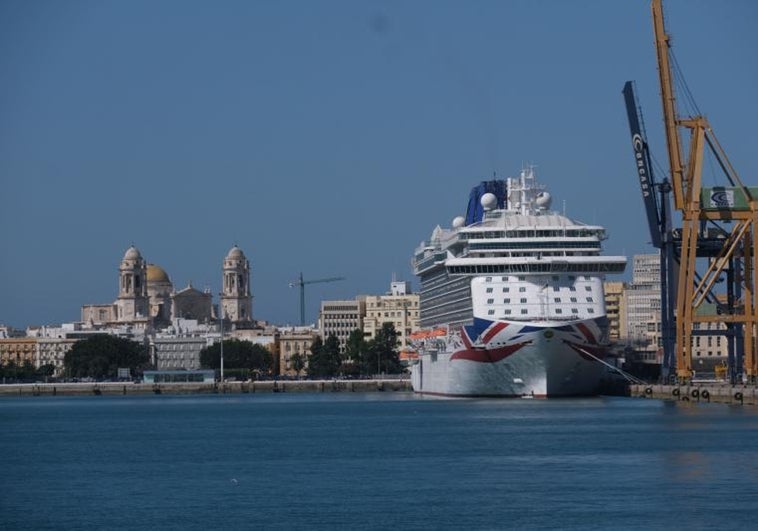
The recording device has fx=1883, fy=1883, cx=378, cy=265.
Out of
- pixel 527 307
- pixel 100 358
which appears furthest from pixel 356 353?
pixel 527 307

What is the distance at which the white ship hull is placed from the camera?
Result: 273 ft

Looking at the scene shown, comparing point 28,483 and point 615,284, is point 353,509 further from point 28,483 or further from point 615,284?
point 615,284

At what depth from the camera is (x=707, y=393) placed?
8438 centimetres

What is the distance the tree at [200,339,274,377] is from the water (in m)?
111

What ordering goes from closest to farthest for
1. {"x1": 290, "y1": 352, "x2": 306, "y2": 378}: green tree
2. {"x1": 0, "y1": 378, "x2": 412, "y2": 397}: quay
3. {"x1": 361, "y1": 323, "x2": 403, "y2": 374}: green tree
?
{"x1": 0, "y1": 378, "x2": 412, "y2": 397}: quay
{"x1": 361, "y1": 323, "x2": 403, "y2": 374}: green tree
{"x1": 290, "y1": 352, "x2": 306, "y2": 378}: green tree

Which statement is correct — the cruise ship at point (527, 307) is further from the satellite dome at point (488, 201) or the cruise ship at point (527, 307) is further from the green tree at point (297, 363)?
the green tree at point (297, 363)

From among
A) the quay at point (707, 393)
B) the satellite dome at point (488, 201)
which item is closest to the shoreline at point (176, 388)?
the satellite dome at point (488, 201)

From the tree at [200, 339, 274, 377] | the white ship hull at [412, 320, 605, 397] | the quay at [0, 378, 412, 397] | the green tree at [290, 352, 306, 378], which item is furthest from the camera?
the green tree at [290, 352, 306, 378]

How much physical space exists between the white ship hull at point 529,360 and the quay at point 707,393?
299 cm

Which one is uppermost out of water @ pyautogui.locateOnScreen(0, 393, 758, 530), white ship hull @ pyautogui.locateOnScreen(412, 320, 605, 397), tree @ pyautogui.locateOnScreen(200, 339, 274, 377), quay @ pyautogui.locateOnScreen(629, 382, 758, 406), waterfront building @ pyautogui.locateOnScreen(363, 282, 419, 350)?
waterfront building @ pyautogui.locateOnScreen(363, 282, 419, 350)

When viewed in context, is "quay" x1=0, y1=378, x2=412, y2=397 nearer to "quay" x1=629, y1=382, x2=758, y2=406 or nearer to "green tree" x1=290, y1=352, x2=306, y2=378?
"green tree" x1=290, y1=352, x2=306, y2=378

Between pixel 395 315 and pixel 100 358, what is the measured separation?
29928mm

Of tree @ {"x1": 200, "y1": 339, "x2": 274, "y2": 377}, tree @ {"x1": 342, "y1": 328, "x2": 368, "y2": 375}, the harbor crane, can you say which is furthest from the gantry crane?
tree @ {"x1": 200, "y1": 339, "x2": 274, "y2": 377}

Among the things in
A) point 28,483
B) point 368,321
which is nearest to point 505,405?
point 28,483
